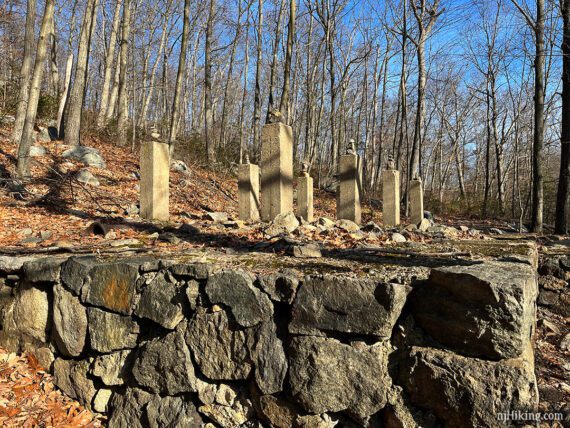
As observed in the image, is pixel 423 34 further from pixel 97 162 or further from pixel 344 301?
pixel 344 301

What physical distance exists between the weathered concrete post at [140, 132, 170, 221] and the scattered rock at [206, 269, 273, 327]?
5.00 m

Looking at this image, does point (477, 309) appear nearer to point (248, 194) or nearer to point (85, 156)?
point (248, 194)

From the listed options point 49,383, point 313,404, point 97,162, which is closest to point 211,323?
point 313,404

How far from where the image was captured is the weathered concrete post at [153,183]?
7.30 m

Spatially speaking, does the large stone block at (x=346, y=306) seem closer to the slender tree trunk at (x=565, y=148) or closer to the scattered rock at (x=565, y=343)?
the scattered rock at (x=565, y=343)

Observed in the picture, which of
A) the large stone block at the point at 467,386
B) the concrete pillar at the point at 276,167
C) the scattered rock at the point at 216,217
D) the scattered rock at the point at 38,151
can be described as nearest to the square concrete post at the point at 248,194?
the concrete pillar at the point at 276,167

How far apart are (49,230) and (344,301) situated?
515 cm

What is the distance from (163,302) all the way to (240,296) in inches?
26.0

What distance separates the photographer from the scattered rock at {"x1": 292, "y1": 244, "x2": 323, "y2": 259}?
11.8 feet

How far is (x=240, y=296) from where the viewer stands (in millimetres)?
2590

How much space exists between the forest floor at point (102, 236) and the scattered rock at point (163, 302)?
105 centimetres

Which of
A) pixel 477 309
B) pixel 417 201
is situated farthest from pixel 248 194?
pixel 477 309

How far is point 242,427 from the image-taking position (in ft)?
8.64

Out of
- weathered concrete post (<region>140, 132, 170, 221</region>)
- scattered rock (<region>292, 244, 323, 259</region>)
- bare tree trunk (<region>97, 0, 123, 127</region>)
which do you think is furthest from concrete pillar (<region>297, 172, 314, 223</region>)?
bare tree trunk (<region>97, 0, 123, 127</region>)
